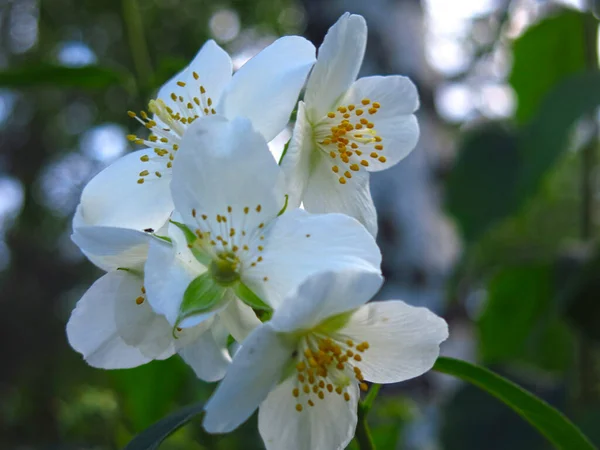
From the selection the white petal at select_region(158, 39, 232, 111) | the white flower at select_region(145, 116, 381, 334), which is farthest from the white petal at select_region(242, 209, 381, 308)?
the white petal at select_region(158, 39, 232, 111)

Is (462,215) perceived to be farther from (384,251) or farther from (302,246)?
(302,246)

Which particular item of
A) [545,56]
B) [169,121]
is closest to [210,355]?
[169,121]

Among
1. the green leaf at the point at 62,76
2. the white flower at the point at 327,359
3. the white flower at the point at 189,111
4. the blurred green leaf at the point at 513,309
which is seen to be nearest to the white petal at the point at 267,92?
the white flower at the point at 189,111

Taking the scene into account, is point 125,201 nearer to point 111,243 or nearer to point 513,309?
point 111,243

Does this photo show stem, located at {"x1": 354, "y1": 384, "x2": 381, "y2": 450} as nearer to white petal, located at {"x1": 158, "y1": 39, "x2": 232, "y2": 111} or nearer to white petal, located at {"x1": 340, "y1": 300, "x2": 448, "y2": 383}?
white petal, located at {"x1": 340, "y1": 300, "x2": 448, "y2": 383}

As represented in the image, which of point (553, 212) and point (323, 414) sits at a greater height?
point (323, 414)

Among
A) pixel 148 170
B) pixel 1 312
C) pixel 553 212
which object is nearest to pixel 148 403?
pixel 148 170

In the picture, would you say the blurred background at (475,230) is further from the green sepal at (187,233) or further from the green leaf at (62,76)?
the green sepal at (187,233)
